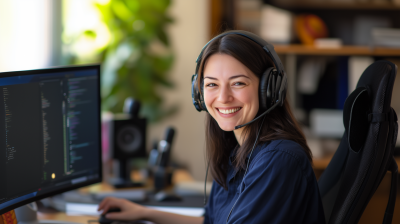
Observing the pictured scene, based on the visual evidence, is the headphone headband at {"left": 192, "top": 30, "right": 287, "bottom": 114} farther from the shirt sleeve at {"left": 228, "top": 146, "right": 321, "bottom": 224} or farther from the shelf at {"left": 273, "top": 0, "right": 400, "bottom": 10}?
the shelf at {"left": 273, "top": 0, "right": 400, "bottom": 10}

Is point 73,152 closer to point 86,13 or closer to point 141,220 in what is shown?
point 141,220

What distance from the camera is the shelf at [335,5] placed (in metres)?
2.04

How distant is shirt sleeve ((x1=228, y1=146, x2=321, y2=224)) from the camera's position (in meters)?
Result: 0.79

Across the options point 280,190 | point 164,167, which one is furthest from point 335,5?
point 280,190

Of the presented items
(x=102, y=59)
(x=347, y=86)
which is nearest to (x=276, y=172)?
(x=347, y=86)

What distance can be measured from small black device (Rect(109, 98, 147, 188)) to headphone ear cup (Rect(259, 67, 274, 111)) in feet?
2.93

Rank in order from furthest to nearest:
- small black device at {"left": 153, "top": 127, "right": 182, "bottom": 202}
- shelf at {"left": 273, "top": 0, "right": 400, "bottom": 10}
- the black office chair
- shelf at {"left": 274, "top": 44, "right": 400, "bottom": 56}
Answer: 1. shelf at {"left": 273, "top": 0, "right": 400, "bottom": 10}
2. shelf at {"left": 274, "top": 44, "right": 400, "bottom": 56}
3. small black device at {"left": 153, "top": 127, "right": 182, "bottom": 202}
4. the black office chair

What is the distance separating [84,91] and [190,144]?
1516 millimetres

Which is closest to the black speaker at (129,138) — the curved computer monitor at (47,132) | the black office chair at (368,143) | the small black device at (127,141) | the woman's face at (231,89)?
the small black device at (127,141)

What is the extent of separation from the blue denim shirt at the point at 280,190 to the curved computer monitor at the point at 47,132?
1.78ft

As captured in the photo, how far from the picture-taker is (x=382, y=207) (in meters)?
0.99

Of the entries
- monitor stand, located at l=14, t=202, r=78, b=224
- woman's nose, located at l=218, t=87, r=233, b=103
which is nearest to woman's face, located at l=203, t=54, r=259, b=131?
woman's nose, located at l=218, t=87, r=233, b=103

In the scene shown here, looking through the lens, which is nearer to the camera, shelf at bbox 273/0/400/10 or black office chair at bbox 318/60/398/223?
black office chair at bbox 318/60/398/223

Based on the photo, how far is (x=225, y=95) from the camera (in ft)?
3.06
